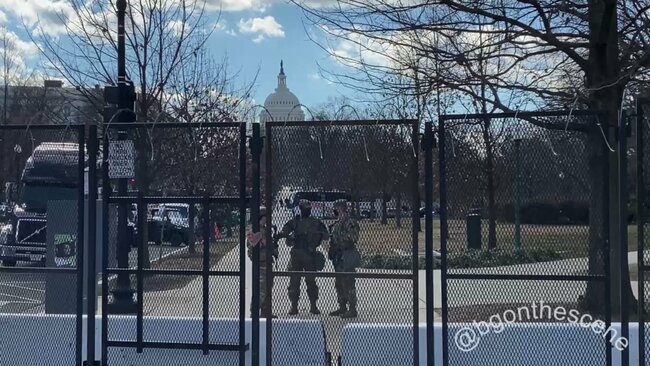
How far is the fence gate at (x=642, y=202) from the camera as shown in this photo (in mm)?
6172

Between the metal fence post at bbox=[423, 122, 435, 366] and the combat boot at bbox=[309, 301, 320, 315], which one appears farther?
the combat boot at bbox=[309, 301, 320, 315]

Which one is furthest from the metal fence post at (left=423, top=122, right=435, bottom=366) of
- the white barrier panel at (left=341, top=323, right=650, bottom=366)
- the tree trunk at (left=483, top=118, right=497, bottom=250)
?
the tree trunk at (left=483, top=118, right=497, bottom=250)

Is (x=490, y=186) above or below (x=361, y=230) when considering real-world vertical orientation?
above

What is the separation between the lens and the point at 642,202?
619 centimetres

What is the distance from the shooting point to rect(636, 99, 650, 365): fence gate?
6172mm

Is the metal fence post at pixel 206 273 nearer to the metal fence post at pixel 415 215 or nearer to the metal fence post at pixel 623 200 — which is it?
the metal fence post at pixel 415 215

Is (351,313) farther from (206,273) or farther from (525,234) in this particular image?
(525,234)

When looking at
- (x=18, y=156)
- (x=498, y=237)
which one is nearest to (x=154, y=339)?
(x=18, y=156)

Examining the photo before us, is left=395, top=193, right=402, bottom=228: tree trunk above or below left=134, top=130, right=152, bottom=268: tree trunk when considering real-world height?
below

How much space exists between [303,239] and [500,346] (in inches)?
73.7

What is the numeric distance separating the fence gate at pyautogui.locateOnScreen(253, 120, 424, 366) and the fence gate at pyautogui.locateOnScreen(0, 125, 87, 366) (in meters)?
1.71

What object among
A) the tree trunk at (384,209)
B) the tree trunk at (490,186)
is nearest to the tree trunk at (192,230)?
the tree trunk at (384,209)

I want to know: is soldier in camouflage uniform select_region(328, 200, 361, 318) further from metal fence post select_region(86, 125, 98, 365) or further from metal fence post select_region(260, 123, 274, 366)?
metal fence post select_region(86, 125, 98, 365)
